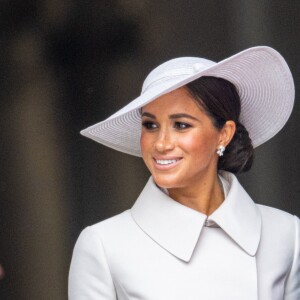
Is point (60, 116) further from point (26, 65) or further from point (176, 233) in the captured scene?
point (176, 233)

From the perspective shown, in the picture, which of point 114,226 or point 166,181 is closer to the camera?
point 166,181

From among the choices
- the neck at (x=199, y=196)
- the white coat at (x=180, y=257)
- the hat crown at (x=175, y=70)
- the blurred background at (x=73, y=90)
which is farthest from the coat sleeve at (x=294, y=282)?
the blurred background at (x=73, y=90)

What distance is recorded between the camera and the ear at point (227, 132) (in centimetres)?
316

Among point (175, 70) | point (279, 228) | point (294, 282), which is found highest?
point (175, 70)

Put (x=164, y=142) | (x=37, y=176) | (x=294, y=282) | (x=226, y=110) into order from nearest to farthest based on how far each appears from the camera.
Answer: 1. (x=164, y=142)
2. (x=226, y=110)
3. (x=294, y=282)
4. (x=37, y=176)

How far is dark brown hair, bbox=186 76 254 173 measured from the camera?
307cm

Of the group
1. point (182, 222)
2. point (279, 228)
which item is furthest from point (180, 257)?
point (279, 228)

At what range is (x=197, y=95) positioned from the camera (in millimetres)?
3068

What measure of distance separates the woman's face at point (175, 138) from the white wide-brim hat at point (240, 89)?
5 cm

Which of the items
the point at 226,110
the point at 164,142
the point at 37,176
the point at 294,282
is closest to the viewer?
the point at 164,142

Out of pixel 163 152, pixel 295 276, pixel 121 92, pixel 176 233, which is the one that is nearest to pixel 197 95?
pixel 163 152

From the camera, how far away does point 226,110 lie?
3139 mm

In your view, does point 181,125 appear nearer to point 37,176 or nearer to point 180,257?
point 180,257

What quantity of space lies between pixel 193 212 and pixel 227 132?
0.23 meters
